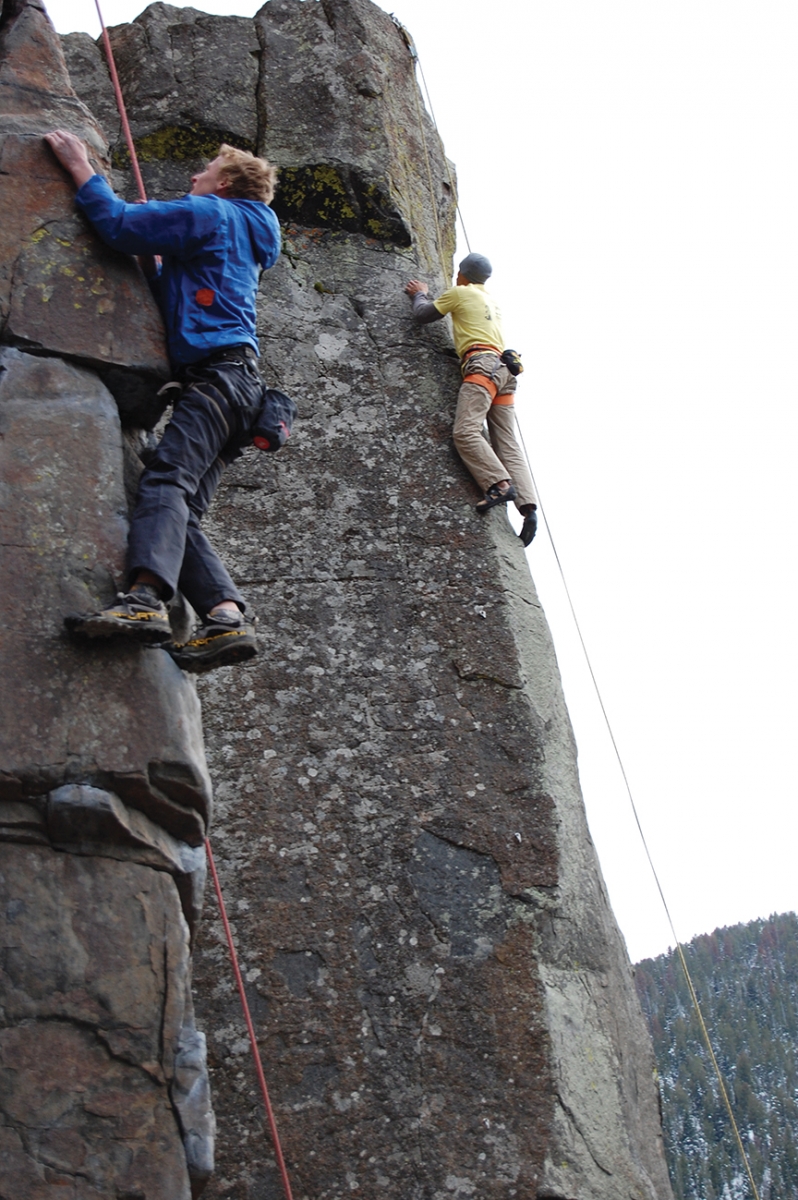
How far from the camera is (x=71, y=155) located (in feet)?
14.7

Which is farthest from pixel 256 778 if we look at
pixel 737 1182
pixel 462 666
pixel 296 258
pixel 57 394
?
pixel 737 1182

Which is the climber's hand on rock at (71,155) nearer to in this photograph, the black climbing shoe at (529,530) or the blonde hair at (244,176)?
the blonde hair at (244,176)

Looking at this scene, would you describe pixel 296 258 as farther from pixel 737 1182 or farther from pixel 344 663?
pixel 737 1182

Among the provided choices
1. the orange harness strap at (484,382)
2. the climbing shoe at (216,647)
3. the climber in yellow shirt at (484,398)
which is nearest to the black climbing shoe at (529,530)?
the climber in yellow shirt at (484,398)

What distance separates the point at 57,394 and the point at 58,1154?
234cm

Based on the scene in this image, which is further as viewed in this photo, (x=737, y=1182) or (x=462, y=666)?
(x=737, y=1182)

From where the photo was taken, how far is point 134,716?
369cm

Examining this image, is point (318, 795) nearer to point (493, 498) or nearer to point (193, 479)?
point (193, 479)

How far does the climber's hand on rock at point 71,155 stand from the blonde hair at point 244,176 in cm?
49

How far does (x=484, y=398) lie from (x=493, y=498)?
2.11ft

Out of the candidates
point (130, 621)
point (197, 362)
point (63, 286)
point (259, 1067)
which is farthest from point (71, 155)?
point (259, 1067)

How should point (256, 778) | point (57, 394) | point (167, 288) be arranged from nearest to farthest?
point (57, 394) → point (167, 288) → point (256, 778)

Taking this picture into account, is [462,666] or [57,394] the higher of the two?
[57,394]

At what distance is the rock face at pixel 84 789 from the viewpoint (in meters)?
3.29
